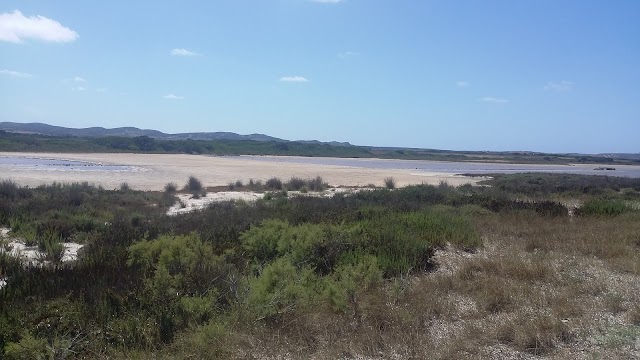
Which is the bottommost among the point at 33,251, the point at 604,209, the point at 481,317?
the point at 33,251

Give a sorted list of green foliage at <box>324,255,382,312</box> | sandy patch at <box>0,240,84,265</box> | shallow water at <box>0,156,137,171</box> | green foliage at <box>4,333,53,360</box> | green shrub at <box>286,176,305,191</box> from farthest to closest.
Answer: shallow water at <box>0,156,137,171</box>, green shrub at <box>286,176,305,191</box>, sandy patch at <box>0,240,84,265</box>, green foliage at <box>324,255,382,312</box>, green foliage at <box>4,333,53,360</box>

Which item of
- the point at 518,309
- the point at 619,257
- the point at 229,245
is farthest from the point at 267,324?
the point at 619,257

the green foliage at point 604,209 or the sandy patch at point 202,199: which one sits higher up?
the green foliage at point 604,209

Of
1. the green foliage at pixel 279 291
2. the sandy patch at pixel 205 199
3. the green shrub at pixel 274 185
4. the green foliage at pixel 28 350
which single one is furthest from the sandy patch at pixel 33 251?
the green shrub at pixel 274 185

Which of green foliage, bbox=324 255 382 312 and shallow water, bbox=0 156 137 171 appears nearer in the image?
green foliage, bbox=324 255 382 312

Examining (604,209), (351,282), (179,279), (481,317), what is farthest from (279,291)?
(604,209)

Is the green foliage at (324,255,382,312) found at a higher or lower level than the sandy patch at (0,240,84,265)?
higher

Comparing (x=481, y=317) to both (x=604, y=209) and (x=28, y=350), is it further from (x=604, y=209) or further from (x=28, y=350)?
(x=604, y=209)

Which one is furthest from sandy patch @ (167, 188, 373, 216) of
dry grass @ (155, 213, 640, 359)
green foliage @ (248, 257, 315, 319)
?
dry grass @ (155, 213, 640, 359)

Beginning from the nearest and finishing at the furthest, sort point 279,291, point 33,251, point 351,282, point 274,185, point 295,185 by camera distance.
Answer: point 279,291 → point 351,282 → point 33,251 → point 274,185 → point 295,185

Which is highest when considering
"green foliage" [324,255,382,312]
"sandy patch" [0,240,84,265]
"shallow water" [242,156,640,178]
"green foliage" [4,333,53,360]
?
"green foliage" [324,255,382,312]

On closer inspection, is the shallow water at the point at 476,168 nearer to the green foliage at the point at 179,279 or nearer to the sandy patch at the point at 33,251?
the sandy patch at the point at 33,251

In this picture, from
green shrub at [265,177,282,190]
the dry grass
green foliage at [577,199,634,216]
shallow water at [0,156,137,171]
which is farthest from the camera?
shallow water at [0,156,137,171]

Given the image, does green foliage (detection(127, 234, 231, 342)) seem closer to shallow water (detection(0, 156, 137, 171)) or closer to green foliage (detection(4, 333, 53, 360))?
green foliage (detection(4, 333, 53, 360))
